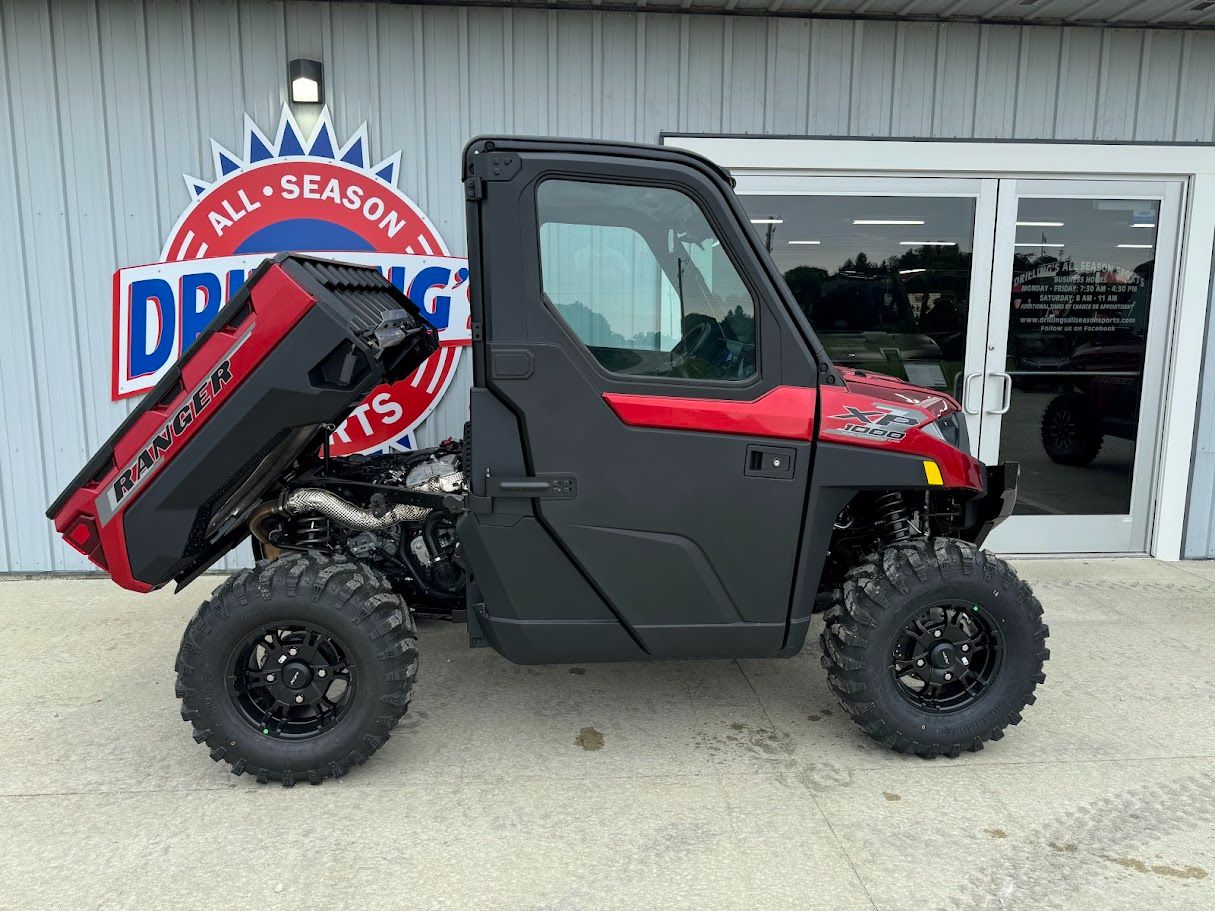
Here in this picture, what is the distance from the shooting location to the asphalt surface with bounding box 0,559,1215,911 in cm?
243

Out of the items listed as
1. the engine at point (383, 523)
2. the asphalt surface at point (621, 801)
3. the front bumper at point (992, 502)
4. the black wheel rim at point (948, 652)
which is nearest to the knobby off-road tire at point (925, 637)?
the black wheel rim at point (948, 652)

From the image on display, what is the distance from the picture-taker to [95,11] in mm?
4699

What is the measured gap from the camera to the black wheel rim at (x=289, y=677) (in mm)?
2920

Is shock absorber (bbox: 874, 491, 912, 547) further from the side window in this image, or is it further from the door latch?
the side window

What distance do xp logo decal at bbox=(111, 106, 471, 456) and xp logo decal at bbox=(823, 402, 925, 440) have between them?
103 inches

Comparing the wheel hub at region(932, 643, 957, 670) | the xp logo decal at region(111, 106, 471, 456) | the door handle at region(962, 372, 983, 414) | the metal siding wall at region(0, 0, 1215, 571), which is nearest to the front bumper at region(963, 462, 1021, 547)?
the wheel hub at region(932, 643, 957, 670)

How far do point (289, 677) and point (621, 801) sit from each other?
123cm

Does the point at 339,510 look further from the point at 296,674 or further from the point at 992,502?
the point at 992,502

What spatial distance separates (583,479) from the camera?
2.85m

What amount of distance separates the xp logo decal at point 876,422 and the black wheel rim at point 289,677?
190 centimetres

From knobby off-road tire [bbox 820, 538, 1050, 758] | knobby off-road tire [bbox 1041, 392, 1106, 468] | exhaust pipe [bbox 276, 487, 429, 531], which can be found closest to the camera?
knobby off-road tire [bbox 820, 538, 1050, 758]

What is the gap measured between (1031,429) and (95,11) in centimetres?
624

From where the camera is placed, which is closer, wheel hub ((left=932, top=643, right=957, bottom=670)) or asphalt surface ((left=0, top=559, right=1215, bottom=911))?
asphalt surface ((left=0, top=559, right=1215, bottom=911))

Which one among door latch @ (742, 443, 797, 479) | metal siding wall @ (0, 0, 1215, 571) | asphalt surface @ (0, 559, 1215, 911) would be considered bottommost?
asphalt surface @ (0, 559, 1215, 911)
